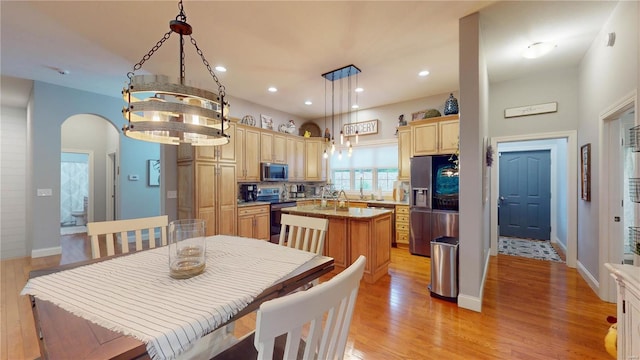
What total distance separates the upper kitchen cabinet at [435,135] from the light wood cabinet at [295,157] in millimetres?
2577

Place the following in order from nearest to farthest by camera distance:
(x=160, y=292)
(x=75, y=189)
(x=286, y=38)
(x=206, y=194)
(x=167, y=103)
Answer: (x=160, y=292) → (x=167, y=103) → (x=286, y=38) → (x=206, y=194) → (x=75, y=189)

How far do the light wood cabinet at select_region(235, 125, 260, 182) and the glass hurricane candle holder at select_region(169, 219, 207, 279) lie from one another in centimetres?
336

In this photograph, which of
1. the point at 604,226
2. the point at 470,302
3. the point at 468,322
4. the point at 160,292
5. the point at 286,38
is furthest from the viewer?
the point at 286,38

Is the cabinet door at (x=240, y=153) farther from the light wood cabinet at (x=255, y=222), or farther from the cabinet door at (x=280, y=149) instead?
the cabinet door at (x=280, y=149)

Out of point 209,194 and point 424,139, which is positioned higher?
point 424,139

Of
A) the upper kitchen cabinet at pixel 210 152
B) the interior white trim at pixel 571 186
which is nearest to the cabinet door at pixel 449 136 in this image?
the interior white trim at pixel 571 186

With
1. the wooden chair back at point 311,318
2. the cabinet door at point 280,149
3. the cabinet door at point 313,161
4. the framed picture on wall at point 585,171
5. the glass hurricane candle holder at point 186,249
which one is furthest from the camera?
the cabinet door at point 313,161

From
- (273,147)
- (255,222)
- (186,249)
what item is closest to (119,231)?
(186,249)

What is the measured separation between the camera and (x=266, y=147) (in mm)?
5262

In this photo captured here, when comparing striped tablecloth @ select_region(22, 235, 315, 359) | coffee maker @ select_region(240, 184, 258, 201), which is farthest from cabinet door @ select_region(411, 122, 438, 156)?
striped tablecloth @ select_region(22, 235, 315, 359)

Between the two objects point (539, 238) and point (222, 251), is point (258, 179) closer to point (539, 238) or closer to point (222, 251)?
point (222, 251)

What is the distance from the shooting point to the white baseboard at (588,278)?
2.84 meters

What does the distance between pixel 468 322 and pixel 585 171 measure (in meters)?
2.65

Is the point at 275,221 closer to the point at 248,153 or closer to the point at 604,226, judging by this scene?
the point at 248,153
